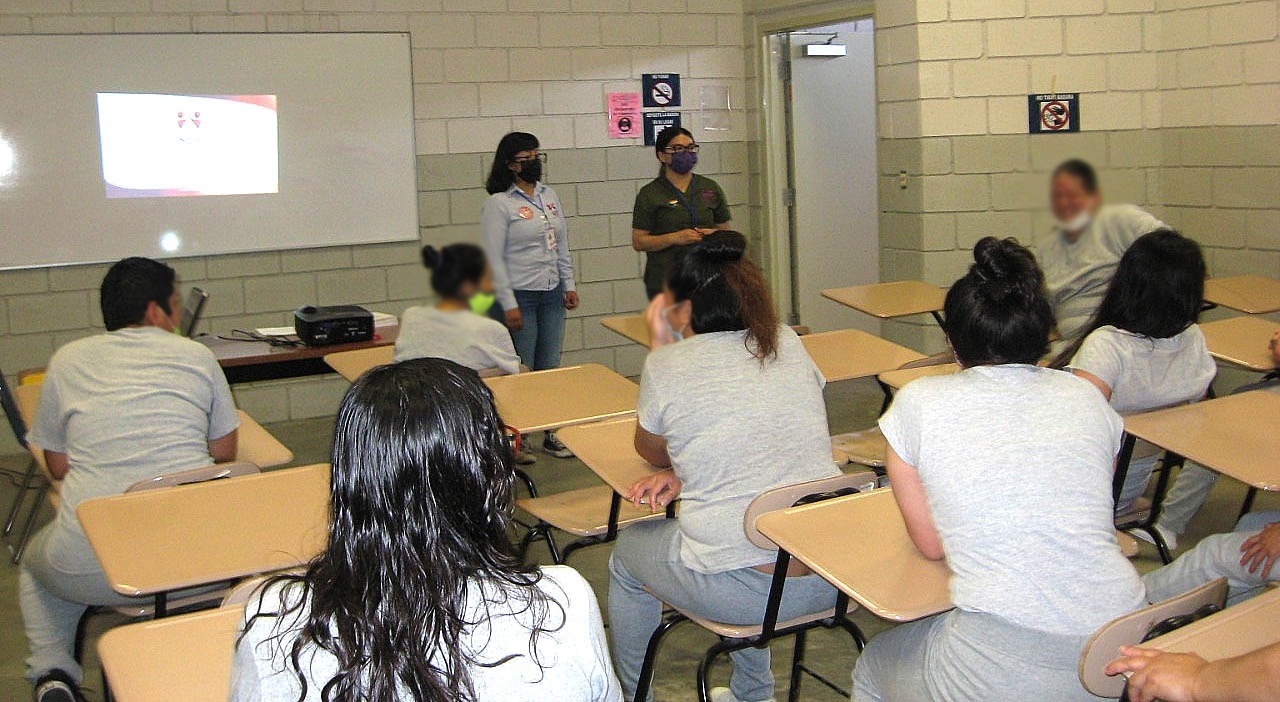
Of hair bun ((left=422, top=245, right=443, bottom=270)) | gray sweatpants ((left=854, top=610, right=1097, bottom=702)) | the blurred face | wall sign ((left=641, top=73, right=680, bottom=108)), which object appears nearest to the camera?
hair bun ((left=422, top=245, right=443, bottom=270))

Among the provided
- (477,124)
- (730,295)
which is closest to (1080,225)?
(730,295)

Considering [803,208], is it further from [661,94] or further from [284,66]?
[284,66]

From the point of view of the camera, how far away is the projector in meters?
4.48

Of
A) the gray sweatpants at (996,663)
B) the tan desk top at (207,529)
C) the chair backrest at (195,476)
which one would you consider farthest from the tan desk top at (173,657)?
the gray sweatpants at (996,663)

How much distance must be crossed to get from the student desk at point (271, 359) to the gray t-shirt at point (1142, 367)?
2.46 m

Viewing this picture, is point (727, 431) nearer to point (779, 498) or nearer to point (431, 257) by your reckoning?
point (779, 498)

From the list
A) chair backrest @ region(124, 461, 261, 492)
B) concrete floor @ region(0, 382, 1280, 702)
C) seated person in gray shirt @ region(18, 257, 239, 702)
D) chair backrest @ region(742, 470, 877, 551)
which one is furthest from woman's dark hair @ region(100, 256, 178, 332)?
chair backrest @ region(742, 470, 877, 551)

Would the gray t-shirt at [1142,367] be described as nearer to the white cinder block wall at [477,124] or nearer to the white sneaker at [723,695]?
the white sneaker at [723,695]

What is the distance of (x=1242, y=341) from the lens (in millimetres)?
3973

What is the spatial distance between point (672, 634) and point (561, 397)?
2.51 feet

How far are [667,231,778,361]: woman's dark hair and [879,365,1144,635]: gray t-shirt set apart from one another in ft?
2.04

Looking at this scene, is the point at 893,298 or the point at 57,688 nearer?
the point at 57,688

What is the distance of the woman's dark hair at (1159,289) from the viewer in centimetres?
293

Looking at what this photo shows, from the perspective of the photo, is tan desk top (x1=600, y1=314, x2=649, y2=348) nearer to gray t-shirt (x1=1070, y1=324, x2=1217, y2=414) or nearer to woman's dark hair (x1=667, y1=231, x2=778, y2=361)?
woman's dark hair (x1=667, y1=231, x2=778, y2=361)
